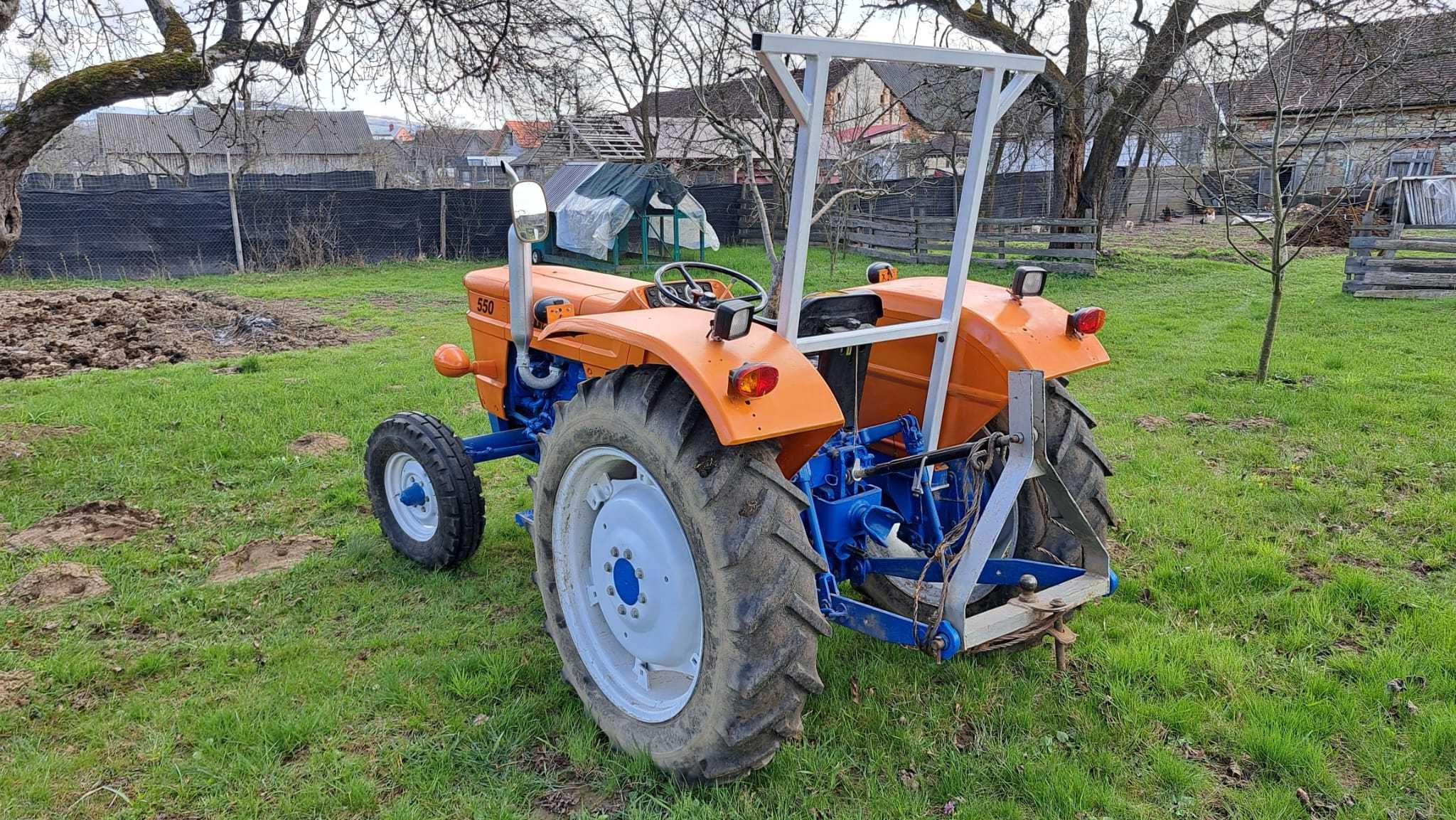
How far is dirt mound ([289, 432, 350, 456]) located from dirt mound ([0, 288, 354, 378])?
351 cm

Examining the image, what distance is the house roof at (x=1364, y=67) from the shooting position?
728 cm

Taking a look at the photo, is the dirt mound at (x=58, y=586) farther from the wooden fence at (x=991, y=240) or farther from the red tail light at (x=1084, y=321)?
the wooden fence at (x=991, y=240)

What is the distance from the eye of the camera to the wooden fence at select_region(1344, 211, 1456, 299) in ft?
35.3

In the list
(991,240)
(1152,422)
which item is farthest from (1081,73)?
(1152,422)

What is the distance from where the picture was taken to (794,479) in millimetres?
2727

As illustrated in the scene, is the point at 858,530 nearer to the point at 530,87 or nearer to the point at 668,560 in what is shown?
the point at 668,560

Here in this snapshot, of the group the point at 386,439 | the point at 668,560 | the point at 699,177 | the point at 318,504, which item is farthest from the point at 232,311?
the point at 699,177

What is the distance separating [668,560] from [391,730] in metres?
1.13

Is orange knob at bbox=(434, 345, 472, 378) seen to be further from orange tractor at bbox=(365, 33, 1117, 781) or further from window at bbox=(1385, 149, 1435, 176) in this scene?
window at bbox=(1385, 149, 1435, 176)

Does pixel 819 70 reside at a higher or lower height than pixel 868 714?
higher

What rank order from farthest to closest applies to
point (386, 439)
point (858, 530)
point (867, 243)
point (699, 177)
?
point (699, 177) → point (867, 243) → point (386, 439) → point (858, 530)

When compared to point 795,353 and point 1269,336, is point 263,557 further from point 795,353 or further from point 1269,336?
point 1269,336

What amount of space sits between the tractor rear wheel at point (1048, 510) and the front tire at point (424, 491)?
5.73ft

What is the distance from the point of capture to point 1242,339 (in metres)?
8.57
